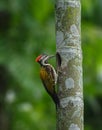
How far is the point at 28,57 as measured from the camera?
7.78 m

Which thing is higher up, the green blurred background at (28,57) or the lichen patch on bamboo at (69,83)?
the lichen patch on bamboo at (69,83)

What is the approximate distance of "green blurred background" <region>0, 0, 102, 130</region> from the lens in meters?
7.62

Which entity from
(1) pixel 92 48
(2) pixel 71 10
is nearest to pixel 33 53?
(1) pixel 92 48

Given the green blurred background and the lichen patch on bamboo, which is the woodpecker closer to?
the lichen patch on bamboo

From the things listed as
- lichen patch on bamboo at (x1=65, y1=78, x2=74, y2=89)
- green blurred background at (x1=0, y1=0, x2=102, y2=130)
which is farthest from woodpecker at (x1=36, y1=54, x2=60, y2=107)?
green blurred background at (x1=0, y1=0, x2=102, y2=130)

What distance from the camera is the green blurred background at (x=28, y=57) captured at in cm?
762


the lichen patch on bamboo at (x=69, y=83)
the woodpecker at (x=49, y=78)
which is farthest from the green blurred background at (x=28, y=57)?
the lichen patch on bamboo at (x=69, y=83)

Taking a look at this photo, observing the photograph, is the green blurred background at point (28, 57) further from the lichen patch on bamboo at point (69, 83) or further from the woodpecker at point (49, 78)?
the lichen patch on bamboo at point (69, 83)

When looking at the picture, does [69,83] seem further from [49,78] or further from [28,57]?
[28,57]

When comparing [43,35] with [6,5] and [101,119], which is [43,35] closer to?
[6,5]

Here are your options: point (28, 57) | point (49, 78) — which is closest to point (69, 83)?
point (49, 78)

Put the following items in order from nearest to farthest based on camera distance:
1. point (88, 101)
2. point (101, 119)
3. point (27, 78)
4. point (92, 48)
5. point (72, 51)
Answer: point (72, 51) < point (27, 78) < point (92, 48) < point (88, 101) < point (101, 119)

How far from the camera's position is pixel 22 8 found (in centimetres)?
771

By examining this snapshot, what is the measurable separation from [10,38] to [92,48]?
1.11 m
